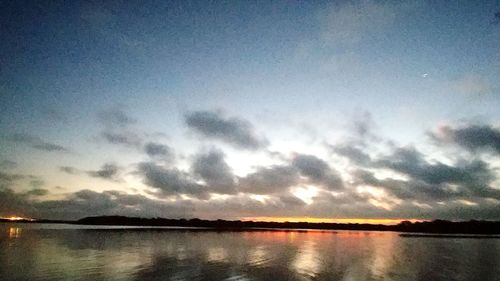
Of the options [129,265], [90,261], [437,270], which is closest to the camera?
[129,265]

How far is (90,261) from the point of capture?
38.2 meters

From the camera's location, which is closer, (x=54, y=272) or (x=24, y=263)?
(x=54, y=272)

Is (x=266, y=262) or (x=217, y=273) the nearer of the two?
(x=217, y=273)

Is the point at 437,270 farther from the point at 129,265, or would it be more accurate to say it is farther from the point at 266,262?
the point at 129,265

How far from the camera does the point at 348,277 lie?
33094mm

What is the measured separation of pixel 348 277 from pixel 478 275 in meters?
14.7

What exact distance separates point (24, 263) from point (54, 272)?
25.2 feet

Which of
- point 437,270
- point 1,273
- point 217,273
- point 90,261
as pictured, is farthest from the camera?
point 437,270

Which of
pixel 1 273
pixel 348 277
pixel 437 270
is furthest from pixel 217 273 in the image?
pixel 437 270

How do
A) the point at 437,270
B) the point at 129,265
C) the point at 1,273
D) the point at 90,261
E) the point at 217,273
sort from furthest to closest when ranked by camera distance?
the point at 437,270 < the point at 90,261 < the point at 129,265 < the point at 217,273 < the point at 1,273

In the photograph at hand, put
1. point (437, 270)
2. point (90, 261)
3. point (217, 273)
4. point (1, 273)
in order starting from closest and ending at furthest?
1. point (1, 273)
2. point (217, 273)
3. point (90, 261)
4. point (437, 270)

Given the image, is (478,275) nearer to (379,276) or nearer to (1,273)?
(379,276)

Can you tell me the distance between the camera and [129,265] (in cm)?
3541

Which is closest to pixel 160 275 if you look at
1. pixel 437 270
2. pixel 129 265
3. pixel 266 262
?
pixel 129 265
